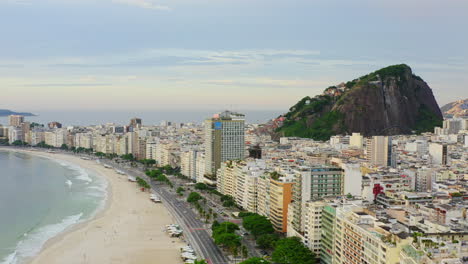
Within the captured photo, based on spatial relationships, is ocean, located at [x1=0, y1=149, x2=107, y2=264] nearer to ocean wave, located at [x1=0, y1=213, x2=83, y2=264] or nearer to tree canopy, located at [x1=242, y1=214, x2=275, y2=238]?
ocean wave, located at [x1=0, y1=213, x2=83, y2=264]

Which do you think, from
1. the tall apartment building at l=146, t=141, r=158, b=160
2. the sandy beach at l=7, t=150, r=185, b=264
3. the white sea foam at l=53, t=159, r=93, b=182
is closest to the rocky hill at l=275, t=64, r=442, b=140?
the tall apartment building at l=146, t=141, r=158, b=160

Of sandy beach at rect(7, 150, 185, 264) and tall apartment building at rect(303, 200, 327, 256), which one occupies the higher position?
tall apartment building at rect(303, 200, 327, 256)

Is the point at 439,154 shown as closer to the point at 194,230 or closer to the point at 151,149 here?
the point at 194,230

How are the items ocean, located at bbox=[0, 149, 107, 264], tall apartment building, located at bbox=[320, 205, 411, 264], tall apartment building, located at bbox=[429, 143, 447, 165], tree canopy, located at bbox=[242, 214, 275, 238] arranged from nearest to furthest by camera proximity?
tall apartment building, located at bbox=[320, 205, 411, 264] < tree canopy, located at bbox=[242, 214, 275, 238] < ocean, located at bbox=[0, 149, 107, 264] < tall apartment building, located at bbox=[429, 143, 447, 165]

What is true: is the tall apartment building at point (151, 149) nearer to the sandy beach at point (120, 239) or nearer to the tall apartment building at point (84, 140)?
the tall apartment building at point (84, 140)

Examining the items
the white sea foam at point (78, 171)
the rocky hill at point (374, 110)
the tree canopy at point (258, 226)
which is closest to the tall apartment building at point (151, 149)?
the white sea foam at point (78, 171)

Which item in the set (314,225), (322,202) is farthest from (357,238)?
(322,202)
